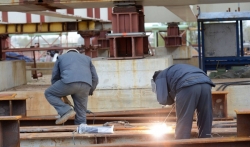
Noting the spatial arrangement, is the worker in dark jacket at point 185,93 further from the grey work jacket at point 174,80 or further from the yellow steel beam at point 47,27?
the yellow steel beam at point 47,27

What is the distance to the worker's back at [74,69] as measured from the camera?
8.99 meters

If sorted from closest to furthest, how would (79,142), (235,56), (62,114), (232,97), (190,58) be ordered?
1. (79,142)
2. (62,114)
3. (232,97)
4. (235,56)
5. (190,58)

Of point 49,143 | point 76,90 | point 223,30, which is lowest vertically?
point 49,143

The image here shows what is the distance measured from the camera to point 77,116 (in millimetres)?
9406

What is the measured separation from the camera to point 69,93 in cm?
920

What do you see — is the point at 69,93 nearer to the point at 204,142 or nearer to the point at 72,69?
the point at 72,69

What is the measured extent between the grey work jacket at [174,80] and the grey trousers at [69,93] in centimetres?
258

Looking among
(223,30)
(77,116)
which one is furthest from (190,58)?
(77,116)

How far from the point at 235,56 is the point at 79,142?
427 inches

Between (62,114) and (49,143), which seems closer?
(49,143)

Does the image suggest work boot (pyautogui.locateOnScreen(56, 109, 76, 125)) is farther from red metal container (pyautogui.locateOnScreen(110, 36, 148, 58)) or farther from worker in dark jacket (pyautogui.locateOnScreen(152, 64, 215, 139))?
red metal container (pyautogui.locateOnScreen(110, 36, 148, 58))

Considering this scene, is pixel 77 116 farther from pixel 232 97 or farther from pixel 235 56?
pixel 235 56

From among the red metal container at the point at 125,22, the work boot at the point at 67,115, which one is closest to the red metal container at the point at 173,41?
the red metal container at the point at 125,22

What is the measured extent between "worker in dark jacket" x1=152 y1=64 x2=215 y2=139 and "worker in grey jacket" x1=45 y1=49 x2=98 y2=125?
8.04ft
